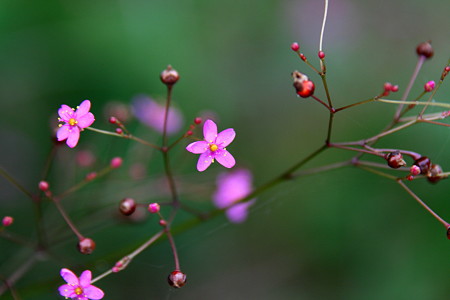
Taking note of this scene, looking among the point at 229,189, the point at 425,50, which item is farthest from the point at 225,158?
the point at 229,189

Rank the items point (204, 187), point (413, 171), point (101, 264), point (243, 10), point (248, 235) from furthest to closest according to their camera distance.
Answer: point (243, 10), point (248, 235), point (204, 187), point (101, 264), point (413, 171)

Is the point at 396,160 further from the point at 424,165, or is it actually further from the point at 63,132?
the point at 63,132

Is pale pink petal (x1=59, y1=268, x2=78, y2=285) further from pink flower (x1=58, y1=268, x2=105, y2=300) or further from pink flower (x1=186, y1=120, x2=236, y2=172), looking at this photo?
pink flower (x1=186, y1=120, x2=236, y2=172)

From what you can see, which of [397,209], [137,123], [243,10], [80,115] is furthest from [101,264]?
[243,10]

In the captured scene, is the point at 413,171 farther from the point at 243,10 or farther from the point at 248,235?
the point at 243,10


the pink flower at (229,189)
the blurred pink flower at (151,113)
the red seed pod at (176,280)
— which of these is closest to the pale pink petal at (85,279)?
the red seed pod at (176,280)

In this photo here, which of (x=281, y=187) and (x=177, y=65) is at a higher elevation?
(x=177, y=65)

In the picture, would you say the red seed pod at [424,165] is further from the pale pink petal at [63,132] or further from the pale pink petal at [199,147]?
the pale pink petal at [63,132]
